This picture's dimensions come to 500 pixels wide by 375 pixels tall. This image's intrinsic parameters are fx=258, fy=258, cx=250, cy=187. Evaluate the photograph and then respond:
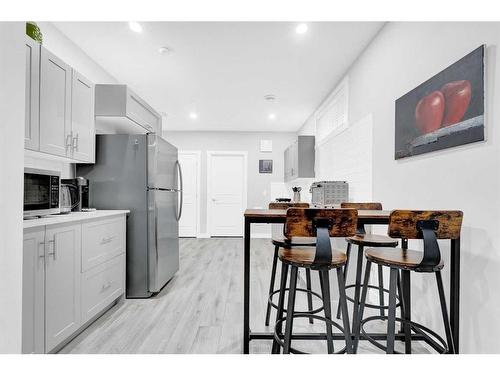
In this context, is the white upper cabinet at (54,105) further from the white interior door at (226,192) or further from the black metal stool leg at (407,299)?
the white interior door at (226,192)

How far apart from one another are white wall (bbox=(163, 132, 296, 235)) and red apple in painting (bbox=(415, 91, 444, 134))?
15.3 ft

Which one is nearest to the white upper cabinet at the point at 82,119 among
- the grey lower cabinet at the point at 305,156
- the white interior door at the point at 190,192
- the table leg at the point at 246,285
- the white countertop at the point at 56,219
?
the white countertop at the point at 56,219

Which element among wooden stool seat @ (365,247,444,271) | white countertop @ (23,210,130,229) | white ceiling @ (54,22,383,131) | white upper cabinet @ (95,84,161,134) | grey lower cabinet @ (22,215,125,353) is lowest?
grey lower cabinet @ (22,215,125,353)

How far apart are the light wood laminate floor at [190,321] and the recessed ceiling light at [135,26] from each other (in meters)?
2.62

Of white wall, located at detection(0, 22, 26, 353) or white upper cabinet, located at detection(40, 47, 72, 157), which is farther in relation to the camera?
white upper cabinet, located at detection(40, 47, 72, 157)

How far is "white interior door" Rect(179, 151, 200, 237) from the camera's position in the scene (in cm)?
638

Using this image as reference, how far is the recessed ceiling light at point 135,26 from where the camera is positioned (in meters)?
2.38

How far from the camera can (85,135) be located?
2.38 m

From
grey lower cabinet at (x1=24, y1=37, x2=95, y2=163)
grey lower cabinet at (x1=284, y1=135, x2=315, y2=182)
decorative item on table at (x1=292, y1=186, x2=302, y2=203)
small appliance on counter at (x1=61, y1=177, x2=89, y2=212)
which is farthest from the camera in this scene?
grey lower cabinet at (x1=284, y1=135, x2=315, y2=182)

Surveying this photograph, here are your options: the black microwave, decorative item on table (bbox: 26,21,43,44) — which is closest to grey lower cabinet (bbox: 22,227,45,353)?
the black microwave

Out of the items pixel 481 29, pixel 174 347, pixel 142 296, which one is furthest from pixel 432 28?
pixel 142 296

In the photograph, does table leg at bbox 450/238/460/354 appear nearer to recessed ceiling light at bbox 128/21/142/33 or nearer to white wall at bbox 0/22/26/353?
white wall at bbox 0/22/26/353
